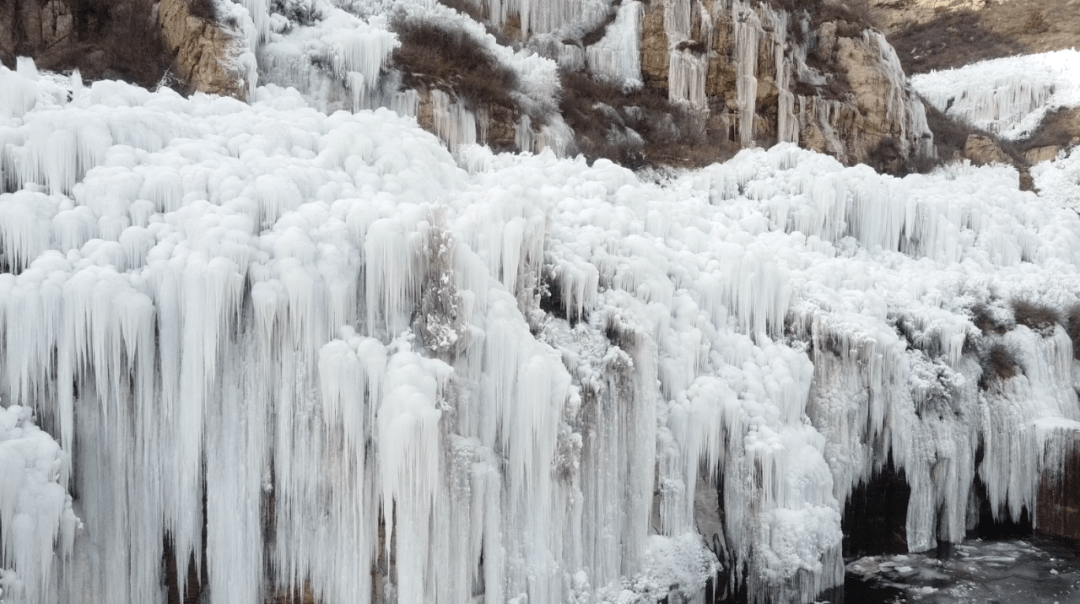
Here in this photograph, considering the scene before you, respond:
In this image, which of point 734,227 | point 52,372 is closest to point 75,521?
point 52,372

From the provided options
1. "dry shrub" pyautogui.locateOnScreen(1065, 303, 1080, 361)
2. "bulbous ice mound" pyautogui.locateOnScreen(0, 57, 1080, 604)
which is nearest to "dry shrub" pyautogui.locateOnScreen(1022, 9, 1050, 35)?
"dry shrub" pyautogui.locateOnScreen(1065, 303, 1080, 361)

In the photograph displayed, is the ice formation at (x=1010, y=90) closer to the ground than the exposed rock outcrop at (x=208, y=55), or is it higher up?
higher up

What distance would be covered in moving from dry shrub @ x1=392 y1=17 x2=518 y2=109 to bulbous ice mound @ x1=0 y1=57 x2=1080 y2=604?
3.15m

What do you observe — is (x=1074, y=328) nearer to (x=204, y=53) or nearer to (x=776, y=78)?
(x=776, y=78)

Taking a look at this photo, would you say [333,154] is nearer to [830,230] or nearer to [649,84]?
[830,230]

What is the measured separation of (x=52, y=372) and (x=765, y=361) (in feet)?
23.5

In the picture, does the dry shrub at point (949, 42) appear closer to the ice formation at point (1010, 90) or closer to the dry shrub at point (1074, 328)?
the ice formation at point (1010, 90)

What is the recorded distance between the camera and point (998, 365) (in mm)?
11500

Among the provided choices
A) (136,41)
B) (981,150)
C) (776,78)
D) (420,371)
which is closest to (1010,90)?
(981,150)

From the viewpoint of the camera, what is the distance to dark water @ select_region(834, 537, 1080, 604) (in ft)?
30.3

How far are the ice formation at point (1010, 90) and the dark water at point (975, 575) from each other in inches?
848

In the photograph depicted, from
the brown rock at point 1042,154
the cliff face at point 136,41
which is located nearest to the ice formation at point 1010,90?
the brown rock at point 1042,154

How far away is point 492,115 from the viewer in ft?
44.8

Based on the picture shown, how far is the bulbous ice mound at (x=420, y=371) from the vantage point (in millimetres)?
6051
